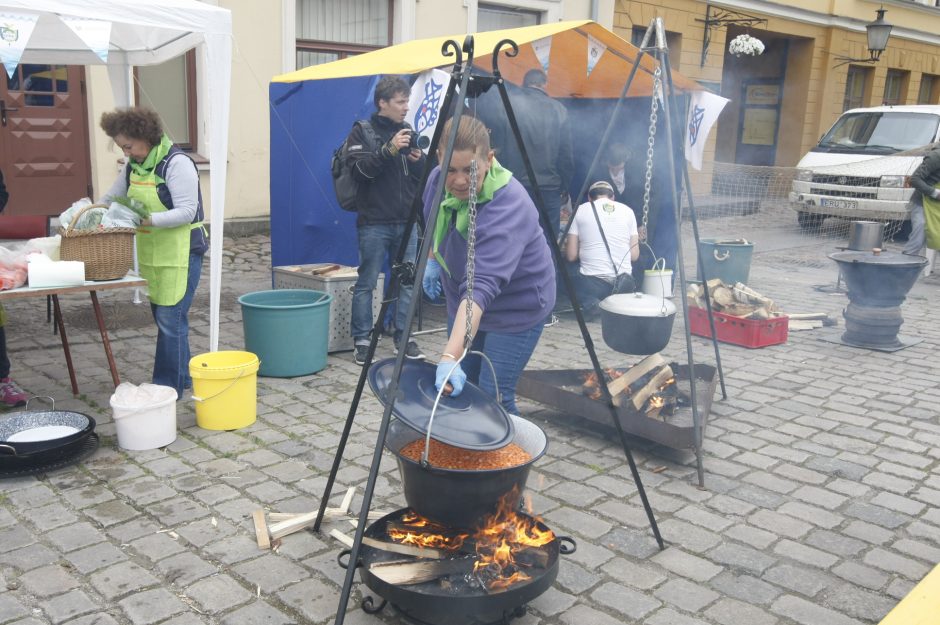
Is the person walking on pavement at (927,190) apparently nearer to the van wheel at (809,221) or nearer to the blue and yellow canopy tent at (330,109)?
the blue and yellow canopy tent at (330,109)

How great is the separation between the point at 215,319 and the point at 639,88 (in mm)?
5043

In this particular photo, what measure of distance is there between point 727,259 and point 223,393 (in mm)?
5921

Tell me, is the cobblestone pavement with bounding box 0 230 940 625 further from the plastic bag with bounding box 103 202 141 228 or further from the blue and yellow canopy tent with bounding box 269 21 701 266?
the blue and yellow canopy tent with bounding box 269 21 701 266

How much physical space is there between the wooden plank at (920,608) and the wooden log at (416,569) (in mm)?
1348

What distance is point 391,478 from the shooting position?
4.18m

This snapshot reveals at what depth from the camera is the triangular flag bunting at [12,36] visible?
4.29 metres

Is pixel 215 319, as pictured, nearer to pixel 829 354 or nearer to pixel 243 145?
pixel 829 354

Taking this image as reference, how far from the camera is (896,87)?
22.6 metres

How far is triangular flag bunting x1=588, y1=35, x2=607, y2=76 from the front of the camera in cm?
747

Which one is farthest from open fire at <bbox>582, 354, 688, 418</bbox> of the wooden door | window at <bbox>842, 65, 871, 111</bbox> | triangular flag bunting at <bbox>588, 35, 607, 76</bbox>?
window at <bbox>842, 65, 871, 111</bbox>

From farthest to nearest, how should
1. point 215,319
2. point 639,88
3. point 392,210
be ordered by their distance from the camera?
point 639,88 < point 392,210 < point 215,319

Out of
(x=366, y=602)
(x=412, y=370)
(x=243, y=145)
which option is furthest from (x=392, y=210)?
(x=243, y=145)

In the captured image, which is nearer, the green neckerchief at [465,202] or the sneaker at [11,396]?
the green neckerchief at [465,202]

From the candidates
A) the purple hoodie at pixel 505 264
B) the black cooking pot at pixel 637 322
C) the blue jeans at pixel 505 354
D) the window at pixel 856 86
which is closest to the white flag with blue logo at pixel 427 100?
the black cooking pot at pixel 637 322
